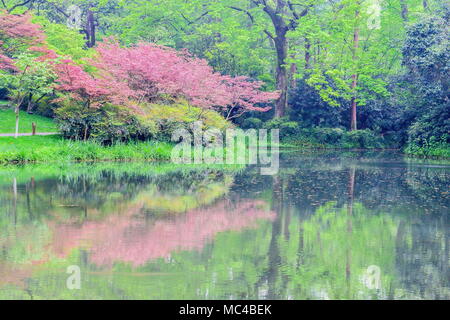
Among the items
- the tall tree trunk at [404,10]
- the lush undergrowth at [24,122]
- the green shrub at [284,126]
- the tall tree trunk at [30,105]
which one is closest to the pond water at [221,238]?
the lush undergrowth at [24,122]

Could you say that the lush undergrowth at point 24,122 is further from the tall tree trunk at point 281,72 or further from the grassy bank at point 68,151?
the tall tree trunk at point 281,72

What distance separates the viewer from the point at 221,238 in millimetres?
9195

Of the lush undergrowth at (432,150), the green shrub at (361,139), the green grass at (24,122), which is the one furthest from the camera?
the green shrub at (361,139)

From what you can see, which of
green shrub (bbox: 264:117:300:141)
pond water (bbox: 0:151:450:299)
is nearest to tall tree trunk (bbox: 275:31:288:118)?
green shrub (bbox: 264:117:300:141)

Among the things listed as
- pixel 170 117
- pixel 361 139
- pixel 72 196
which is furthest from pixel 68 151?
pixel 361 139

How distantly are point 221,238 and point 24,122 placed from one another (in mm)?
19647

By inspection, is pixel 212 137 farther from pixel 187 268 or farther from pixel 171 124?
pixel 187 268

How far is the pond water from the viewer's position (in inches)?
261

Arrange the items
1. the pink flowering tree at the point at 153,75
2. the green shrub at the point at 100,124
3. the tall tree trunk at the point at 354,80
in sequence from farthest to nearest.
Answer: the tall tree trunk at the point at 354,80 → the pink flowering tree at the point at 153,75 → the green shrub at the point at 100,124

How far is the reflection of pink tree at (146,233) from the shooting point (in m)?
8.07

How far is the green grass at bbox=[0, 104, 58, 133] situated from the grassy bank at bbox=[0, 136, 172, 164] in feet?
8.16

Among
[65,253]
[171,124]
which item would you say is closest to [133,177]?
[171,124]

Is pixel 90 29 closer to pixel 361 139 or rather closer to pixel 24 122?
pixel 24 122
